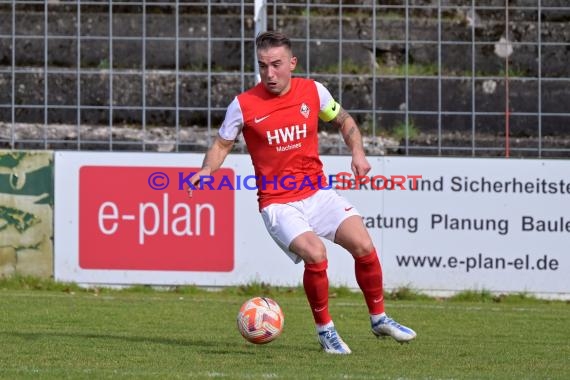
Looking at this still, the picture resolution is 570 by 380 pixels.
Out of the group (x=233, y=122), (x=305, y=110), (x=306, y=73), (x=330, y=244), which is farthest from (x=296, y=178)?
(x=306, y=73)

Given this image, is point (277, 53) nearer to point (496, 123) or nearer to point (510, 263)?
point (510, 263)

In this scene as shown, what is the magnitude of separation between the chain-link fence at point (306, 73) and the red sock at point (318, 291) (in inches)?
233

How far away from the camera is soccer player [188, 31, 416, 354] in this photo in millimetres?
8336

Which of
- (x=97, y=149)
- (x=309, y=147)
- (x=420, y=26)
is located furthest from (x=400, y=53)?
(x=309, y=147)

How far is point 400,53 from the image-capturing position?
55.8 ft

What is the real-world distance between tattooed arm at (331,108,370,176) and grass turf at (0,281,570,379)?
122 cm

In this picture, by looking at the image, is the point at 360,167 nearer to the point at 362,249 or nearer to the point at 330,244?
the point at 362,249

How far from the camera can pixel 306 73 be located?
15156mm

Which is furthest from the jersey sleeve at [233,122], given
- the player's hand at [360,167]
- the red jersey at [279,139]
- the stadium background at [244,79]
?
the stadium background at [244,79]

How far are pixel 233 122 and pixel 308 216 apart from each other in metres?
0.82

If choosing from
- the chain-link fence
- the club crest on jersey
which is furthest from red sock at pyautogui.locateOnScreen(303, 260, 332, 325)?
the chain-link fence

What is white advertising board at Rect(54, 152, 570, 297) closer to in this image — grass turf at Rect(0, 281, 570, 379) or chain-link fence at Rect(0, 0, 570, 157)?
grass turf at Rect(0, 281, 570, 379)

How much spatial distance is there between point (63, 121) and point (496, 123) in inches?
213

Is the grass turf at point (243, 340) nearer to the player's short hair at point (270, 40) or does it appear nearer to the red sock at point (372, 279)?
the red sock at point (372, 279)
